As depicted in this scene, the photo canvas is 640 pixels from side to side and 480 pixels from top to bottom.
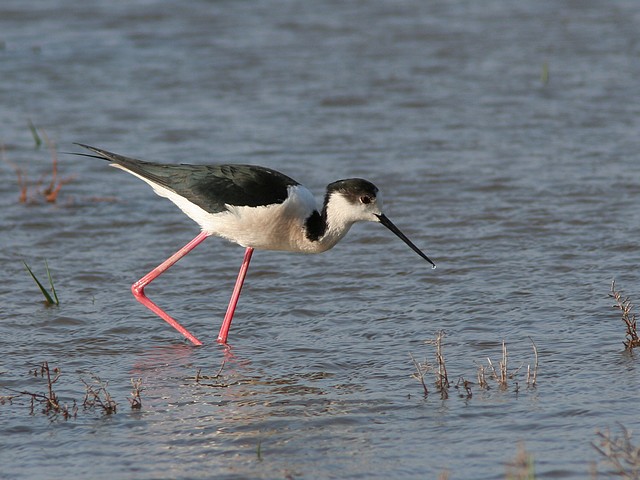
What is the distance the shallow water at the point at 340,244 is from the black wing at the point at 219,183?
685mm

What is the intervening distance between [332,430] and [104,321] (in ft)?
6.44

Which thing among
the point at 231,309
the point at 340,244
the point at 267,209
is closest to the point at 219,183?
the point at 267,209

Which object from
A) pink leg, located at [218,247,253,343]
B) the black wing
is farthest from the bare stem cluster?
the black wing

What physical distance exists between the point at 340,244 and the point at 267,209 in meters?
1.73

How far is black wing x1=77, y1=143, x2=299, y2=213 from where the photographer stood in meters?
5.95

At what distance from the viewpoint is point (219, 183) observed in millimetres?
6074

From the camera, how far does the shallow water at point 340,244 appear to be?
4.63m

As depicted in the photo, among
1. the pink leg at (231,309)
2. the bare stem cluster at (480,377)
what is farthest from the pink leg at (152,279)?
the bare stem cluster at (480,377)

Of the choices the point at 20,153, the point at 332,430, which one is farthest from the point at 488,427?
the point at 20,153

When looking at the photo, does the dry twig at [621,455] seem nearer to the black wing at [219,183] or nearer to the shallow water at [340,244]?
the shallow water at [340,244]

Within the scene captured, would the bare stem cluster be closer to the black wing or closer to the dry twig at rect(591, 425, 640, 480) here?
the dry twig at rect(591, 425, 640, 480)

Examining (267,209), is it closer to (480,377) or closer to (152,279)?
(152,279)

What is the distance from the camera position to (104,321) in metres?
6.23

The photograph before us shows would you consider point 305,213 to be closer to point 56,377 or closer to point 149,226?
point 56,377
